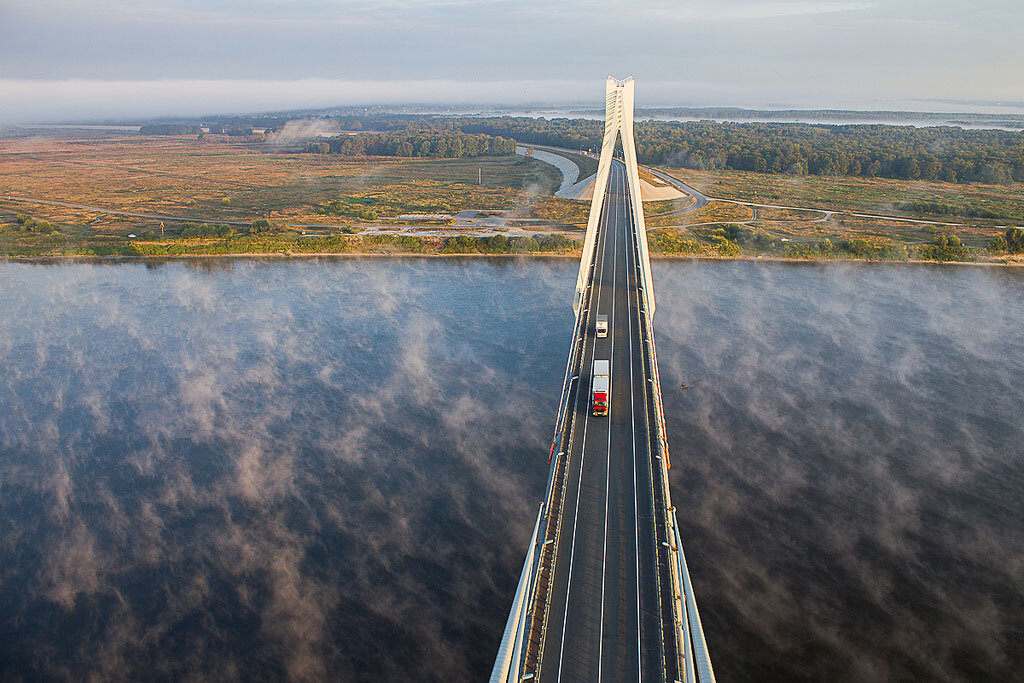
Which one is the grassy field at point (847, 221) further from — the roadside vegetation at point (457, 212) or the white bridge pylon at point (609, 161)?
the white bridge pylon at point (609, 161)

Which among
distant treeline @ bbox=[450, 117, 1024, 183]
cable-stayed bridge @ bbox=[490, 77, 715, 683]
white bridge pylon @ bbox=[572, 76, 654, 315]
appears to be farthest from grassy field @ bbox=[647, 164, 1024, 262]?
cable-stayed bridge @ bbox=[490, 77, 715, 683]

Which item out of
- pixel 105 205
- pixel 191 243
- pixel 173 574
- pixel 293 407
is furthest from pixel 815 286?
pixel 105 205

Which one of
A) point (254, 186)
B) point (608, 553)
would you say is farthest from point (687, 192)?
point (608, 553)

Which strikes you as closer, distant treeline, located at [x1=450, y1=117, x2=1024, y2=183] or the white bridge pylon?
the white bridge pylon

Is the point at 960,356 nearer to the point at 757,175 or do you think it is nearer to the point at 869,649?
the point at 869,649

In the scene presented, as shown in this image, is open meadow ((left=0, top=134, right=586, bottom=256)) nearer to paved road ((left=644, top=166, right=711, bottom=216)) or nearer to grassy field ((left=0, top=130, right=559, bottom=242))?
grassy field ((left=0, top=130, right=559, bottom=242))

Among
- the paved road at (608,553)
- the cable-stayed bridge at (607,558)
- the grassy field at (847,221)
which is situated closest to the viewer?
the cable-stayed bridge at (607,558)

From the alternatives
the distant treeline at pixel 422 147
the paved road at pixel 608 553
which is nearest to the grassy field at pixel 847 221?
the paved road at pixel 608 553

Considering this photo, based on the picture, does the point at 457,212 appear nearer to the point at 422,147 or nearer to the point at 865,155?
the point at 422,147
